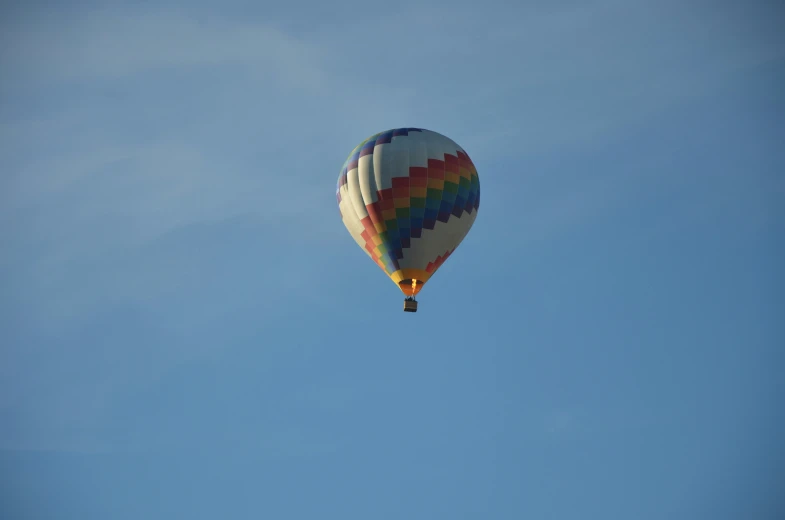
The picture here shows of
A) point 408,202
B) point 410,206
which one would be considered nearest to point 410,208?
point 410,206

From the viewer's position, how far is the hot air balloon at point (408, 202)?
139 ft

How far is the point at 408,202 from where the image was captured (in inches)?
1660

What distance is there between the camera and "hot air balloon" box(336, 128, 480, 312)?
42219mm

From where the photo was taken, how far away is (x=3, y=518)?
74.8 metres

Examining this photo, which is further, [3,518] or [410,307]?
[3,518]

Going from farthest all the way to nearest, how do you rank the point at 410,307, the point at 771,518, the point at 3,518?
the point at 3,518, the point at 771,518, the point at 410,307

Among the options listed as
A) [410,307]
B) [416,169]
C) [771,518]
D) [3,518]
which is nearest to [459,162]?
[416,169]

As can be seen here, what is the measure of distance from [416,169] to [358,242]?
10.1ft

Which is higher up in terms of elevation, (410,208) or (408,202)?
(408,202)

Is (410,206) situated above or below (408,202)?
below

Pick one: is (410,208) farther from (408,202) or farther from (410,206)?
(408,202)

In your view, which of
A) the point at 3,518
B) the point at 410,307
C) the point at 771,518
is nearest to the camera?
the point at 410,307

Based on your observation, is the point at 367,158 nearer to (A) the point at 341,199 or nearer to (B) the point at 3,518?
(A) the point at 341,199

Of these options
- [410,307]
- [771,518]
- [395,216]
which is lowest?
[771,518]
